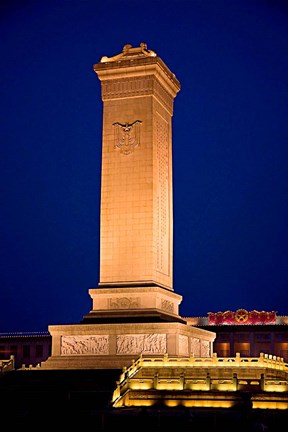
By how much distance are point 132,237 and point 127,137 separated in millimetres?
3109

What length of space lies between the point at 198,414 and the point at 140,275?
7777 millimetres

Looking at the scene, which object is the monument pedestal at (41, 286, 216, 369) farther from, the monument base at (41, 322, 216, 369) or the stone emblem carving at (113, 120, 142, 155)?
the stone emblem carving at (113, 120, 142, 155)

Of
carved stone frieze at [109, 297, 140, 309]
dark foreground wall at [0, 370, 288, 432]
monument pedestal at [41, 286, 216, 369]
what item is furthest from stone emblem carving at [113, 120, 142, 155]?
dark foreground wall at [0, 370, 288, 432]

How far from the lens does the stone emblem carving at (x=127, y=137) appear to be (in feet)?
78.2

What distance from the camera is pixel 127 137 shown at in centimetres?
2392

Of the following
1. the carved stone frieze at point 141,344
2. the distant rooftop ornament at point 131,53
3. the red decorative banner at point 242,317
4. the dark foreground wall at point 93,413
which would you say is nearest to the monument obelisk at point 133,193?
the distant rooftop ornament at point 131,53

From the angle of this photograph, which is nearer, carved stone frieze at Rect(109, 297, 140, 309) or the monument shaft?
carved stone frieze at Rect(109, 297, 140, 309)

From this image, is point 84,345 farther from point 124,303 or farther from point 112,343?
point 124,303

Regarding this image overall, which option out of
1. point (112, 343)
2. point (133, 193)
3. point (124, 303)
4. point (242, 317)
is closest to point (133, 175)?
point (133, 193)

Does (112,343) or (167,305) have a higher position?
(167,305)

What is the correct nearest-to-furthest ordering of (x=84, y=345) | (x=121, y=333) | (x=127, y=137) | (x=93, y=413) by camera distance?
(x=93, y=413)
(x=121, y=333)
(x=84, y=345)
(x=127, y=137)

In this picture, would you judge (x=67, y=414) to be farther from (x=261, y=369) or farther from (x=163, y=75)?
(x=163, y=75)

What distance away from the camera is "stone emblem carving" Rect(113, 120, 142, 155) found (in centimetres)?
2383

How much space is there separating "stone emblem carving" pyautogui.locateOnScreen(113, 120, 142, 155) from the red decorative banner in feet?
64.6
